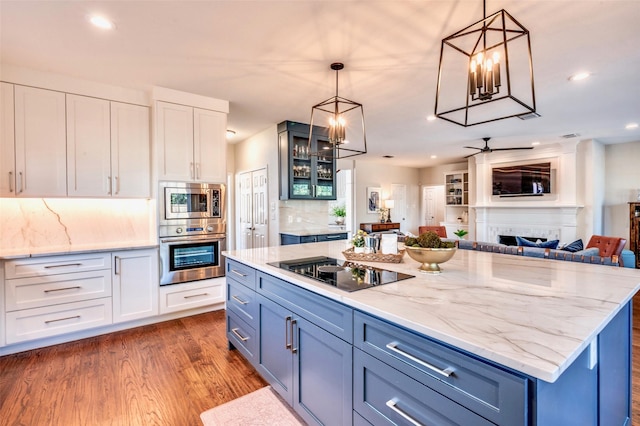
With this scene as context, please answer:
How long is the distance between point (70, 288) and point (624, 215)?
30.3ft

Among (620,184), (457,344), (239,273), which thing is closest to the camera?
(457,344)

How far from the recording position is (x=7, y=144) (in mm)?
2811

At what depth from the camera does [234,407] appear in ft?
6.44

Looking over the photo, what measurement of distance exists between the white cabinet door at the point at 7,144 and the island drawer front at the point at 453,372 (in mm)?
3484

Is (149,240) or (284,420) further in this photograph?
(149,240)

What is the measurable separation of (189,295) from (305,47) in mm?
2908

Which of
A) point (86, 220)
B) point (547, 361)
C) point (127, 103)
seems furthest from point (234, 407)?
point (127, 103)

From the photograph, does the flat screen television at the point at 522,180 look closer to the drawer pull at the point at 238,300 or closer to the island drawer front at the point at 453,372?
the drawer pull at the point at 238,300

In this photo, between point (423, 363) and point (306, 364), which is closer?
point (423, 363)

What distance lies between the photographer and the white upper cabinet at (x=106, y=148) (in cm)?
312

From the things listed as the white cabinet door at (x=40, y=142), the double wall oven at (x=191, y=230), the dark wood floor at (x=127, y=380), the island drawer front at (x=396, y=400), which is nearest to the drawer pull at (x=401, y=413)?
the island drawer front at (x=396, y=400)

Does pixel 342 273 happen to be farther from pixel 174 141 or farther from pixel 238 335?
pixel 174 141

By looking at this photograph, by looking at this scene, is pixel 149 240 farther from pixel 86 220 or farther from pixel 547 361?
pixel 547 361

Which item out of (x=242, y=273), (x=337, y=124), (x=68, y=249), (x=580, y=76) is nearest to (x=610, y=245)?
(x=580, y=76)
